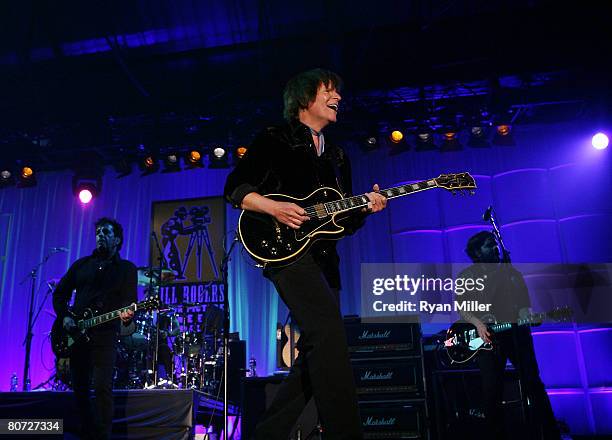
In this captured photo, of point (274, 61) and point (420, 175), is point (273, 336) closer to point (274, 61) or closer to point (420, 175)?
point (420, 175)

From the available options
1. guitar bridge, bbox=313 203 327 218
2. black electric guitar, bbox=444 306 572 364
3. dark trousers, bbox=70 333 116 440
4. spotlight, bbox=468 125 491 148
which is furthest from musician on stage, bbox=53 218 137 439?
spotlight, bbox=468 125 491 148

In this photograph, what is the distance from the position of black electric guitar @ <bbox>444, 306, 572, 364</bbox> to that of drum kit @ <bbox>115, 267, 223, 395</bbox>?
10.3 feet

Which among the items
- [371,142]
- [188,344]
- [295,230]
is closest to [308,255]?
[295,230]

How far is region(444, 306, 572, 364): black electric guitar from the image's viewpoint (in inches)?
220

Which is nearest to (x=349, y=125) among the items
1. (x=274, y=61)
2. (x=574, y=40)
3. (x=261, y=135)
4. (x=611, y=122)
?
(x=274, y=61)

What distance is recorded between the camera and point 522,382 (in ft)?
17.1

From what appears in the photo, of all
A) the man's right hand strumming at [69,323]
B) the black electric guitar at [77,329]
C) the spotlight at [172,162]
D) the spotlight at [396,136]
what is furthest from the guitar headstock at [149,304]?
the spotlight at [396,136]

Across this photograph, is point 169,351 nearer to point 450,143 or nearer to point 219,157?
point 219,157

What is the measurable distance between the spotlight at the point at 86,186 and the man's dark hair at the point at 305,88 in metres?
7.68

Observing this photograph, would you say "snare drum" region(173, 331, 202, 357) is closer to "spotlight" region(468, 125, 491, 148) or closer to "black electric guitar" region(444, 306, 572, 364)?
"black electric guitar" region(444, 306, 572, 364)

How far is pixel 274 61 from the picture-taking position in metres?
8.89

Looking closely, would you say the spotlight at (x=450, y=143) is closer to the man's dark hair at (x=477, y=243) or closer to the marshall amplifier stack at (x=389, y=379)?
the man's dark hair at (x=477, y=243)

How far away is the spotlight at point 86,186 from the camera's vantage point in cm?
1023

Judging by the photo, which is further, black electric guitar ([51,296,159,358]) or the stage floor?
the stage floor
